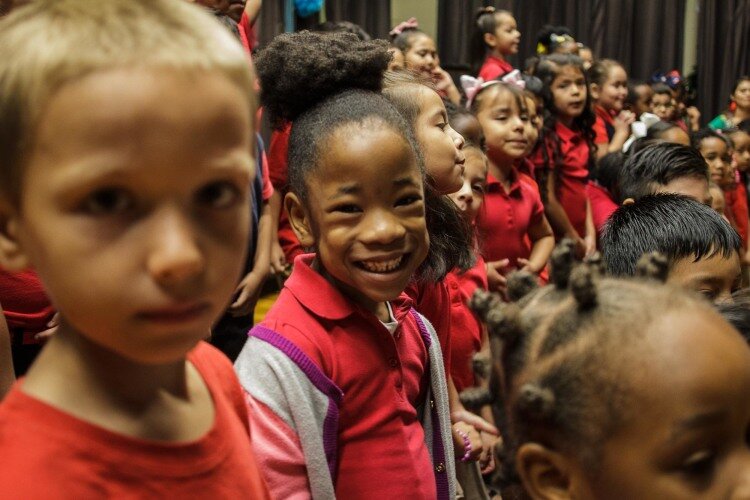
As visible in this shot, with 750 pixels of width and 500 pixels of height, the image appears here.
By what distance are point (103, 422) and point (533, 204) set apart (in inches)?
121

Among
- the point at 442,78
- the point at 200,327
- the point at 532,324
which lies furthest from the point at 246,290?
the point at 442,78

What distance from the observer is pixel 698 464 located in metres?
1.02

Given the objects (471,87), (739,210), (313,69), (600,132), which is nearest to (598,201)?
(471,87)

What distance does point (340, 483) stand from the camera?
1688 mm

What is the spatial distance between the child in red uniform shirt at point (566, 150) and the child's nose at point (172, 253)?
3890 millimetres

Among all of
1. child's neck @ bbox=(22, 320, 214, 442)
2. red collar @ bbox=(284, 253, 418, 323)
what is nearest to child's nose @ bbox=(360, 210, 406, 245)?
red collar @ bbox=(284, 253, 418, 323)

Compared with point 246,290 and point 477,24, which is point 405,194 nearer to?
point 246,290

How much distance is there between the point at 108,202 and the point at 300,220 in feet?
3.38

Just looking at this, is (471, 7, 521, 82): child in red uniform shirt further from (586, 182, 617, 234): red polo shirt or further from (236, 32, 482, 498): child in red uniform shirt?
(236, 32, 482, 498): child in red uniform shirt

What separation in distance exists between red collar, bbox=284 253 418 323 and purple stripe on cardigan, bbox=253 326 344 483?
102 mm

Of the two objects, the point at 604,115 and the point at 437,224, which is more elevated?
the point at 437,224

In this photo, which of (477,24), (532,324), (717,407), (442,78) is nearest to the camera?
(717,407)

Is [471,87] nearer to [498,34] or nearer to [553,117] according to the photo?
[553,117]

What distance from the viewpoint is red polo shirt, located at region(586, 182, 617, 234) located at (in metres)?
4.66
